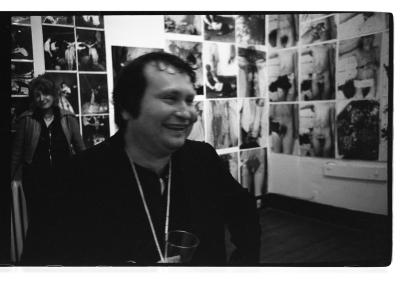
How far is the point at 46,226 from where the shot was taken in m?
1.11

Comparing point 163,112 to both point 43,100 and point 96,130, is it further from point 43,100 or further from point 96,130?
point 43,100

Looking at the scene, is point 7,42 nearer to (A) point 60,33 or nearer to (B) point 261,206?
(A) point 60,33

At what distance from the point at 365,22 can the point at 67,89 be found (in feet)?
3.67

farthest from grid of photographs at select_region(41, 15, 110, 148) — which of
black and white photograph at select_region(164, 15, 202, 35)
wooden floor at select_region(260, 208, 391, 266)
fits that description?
wooden floor at select_region(260, 208, 391, 266)

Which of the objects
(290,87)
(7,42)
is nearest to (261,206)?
(290,87)

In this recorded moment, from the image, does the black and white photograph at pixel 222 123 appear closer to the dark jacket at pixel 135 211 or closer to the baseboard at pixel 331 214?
the dark jacket at pixel 135 211

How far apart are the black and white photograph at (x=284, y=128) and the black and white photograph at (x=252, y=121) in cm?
3

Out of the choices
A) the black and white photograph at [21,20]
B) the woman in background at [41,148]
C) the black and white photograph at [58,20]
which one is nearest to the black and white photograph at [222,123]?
the woman in background at [41,148]

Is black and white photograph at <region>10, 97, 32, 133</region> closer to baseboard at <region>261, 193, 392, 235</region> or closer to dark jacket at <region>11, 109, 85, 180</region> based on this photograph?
dark jacket at <region>11, 109, 85, 180</region>

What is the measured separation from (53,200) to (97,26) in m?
0.64

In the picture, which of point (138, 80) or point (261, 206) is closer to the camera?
point (138, 80)

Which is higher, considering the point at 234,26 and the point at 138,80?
the point at 234,26

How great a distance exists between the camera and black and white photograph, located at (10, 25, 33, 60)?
114cm

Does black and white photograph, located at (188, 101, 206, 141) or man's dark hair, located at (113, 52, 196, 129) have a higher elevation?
man's dark hair, located at (113, 52, 196, 129)
